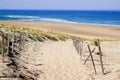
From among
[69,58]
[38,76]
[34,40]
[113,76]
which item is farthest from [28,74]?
[34,40]

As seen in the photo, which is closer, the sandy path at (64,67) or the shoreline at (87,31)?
the sandy path at (64,67)

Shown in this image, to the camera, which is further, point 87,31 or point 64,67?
point 87,31

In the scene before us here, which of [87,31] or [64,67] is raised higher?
[64,67]

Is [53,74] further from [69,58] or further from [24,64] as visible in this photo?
[69,58]

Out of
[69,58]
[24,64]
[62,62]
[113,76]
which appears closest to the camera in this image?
[113,76]

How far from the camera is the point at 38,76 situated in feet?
51.5

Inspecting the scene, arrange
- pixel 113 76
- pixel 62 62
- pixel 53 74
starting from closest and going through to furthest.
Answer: pixel 113 76, pixel 53 74, pixel 62 62

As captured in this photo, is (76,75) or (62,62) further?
(62,62)

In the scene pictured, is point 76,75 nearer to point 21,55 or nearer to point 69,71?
point 69,71

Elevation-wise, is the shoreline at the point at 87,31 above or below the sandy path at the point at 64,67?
below

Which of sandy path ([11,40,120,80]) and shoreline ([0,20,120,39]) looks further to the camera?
shoreline ([0,20,120,39])

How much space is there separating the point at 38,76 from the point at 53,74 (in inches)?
35.5

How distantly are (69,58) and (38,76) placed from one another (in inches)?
268

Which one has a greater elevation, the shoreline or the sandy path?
the sandy path
